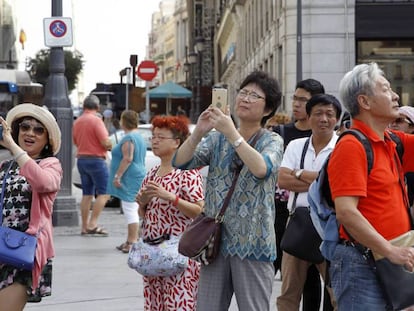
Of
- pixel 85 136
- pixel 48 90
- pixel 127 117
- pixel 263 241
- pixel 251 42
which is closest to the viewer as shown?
pixel 263 241

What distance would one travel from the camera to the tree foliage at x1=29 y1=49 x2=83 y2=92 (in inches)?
3428

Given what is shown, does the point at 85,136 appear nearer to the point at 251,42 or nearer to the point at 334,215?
the point at 334,215

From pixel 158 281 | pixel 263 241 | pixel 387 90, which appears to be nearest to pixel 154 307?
pixel 158 281

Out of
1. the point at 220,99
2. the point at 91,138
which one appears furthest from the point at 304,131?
the point at 91,138

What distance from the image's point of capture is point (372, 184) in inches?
175

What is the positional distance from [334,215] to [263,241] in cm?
76

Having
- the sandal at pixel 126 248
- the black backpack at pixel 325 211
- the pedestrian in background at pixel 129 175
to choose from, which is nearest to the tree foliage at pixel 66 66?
the pedestrian in background at pixel 129 175

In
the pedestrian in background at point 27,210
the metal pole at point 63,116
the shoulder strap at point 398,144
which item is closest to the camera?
the shoulder strap at point 398,144

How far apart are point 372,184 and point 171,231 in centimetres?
200

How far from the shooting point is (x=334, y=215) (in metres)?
4.68

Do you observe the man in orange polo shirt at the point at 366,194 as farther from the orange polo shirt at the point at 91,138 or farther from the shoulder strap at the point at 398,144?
the orange polo shirt at the point at 91,138

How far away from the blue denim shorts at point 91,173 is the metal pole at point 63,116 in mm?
841

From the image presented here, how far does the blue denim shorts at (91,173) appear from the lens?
13539 millimetres

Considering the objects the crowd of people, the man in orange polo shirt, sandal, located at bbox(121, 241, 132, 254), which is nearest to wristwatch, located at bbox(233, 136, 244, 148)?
the crowd of people
